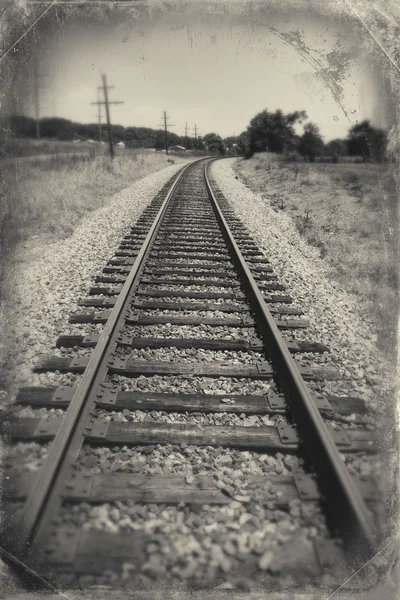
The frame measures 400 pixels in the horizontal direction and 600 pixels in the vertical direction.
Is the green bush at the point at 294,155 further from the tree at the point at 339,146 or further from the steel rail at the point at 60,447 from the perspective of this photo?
the steel rail at the point at 60,447

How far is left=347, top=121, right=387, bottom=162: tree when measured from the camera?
1.84m

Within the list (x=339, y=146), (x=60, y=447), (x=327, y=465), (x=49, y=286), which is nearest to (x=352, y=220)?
(x=339, y=146)

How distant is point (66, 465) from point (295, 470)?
110 cm

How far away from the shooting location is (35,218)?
7035 millimetres

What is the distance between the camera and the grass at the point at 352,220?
2022 mm

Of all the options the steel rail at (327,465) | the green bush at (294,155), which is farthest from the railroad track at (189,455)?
the green bush at (294,155)

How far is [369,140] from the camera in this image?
6.33 feet

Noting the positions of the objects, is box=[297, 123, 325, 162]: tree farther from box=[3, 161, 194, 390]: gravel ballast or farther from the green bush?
the green bush

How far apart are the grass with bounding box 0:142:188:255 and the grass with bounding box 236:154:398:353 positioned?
6.19 ft

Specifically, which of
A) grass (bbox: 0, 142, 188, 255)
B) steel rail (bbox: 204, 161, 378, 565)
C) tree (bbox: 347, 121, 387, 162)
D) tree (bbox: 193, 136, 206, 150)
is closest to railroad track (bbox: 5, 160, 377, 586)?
steel rail (bbox: 204, 161, 378, 565)

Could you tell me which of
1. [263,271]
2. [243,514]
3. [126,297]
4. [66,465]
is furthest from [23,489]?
[263,271]

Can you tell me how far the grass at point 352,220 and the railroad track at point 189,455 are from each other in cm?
73

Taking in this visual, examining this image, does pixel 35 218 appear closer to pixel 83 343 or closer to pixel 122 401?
pixel 83 343

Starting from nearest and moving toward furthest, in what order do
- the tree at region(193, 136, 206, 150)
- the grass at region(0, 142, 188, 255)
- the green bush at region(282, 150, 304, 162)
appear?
the grass at region(0, 142, 188, 255) → the green bush at region(282, 150, 304, 162) → the tree at region(193, 136, 206, 150)
